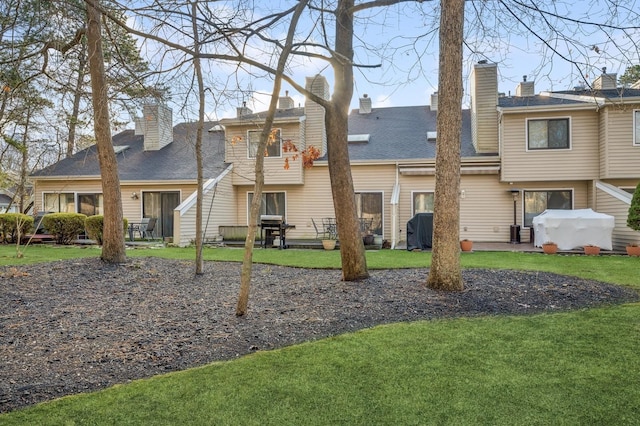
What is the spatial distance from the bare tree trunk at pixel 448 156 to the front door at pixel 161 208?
43.3 ft

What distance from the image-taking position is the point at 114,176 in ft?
28.1

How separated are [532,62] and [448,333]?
491 cm

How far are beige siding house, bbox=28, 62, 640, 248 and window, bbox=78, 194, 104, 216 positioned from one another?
6 cm

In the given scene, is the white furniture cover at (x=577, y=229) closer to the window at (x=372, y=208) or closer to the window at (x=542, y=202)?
the window at (x=542, y=202)

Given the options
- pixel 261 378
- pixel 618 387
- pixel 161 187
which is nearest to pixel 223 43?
pixel 261 378

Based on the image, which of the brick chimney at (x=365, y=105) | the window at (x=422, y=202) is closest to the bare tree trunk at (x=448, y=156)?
the window at (x=422, y=202)

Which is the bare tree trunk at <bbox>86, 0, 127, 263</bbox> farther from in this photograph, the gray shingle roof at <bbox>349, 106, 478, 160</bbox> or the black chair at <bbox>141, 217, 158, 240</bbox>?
the gray shingle roof at <bbox>349, 106, 478, 160</bbox>

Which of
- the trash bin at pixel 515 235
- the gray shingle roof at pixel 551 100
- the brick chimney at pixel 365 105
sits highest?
the brick chimney at pixel 365 105

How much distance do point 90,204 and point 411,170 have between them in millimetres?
13088

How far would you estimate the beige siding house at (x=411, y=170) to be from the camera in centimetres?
1323

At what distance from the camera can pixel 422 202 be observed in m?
15.1

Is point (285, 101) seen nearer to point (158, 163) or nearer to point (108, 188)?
point (158, 163)

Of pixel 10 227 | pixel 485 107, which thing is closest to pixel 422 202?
pixel 485 107

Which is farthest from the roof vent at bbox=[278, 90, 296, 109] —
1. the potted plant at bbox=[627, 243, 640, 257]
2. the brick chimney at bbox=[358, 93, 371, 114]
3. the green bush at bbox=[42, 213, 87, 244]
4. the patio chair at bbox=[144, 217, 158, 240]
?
the potted plant at bbox=[627, 243, 640, 257]
